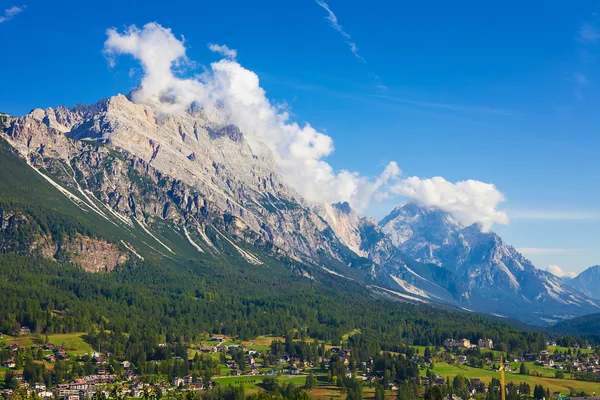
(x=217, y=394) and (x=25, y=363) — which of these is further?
(x=25, y=363)

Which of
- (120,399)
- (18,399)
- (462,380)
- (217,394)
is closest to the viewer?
(18,399)

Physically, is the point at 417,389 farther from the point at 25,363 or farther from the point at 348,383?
the point at 25,363

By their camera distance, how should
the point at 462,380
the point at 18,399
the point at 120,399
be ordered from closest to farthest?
the point at 18,399
the point at 120,399
the point at 462,380

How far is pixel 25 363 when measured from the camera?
19788 cm

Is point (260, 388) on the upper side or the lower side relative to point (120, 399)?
lower

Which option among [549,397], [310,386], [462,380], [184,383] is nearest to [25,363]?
[184,383]

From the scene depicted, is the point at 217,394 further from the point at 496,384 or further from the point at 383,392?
the point at 496,384

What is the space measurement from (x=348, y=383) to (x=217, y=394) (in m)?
42.6

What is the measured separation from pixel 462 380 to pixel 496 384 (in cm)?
1073

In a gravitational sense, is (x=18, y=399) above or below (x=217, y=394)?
above

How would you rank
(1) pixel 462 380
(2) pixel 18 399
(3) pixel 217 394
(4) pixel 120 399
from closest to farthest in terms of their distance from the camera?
(2) pixel 18 399
(4) pixel 120 399
(3) pixel 217 394
(1) pixel 462 380

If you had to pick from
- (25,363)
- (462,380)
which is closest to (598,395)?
(462,380)

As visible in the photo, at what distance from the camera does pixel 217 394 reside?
179 meters

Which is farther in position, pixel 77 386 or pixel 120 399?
pixel 77 386
